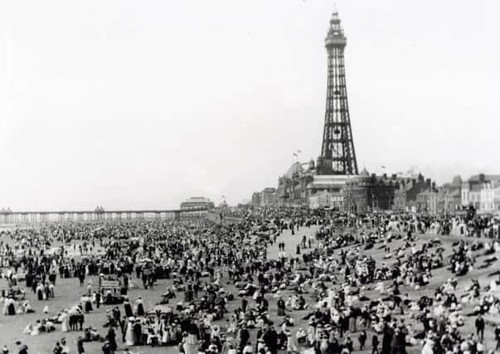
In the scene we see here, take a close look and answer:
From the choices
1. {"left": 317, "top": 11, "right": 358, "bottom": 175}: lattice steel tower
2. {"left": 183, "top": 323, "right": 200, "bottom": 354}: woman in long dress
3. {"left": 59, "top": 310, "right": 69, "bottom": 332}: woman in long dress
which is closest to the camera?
{"left": 183, "top": 323, "right": 200, "bottom": 354}: woman in long dress

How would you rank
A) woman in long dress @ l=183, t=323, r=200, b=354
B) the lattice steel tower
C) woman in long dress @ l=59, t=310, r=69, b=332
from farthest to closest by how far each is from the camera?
the lattice steel tower
woman in long dress @ l=59, t=310, r=69, b=332
woman in long dress @ l=183, t=323, r=200, b=354

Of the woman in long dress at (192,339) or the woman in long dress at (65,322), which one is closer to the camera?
the woman in long dress at (192,339)

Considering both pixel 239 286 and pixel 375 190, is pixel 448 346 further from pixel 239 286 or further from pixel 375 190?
pixel 375 190

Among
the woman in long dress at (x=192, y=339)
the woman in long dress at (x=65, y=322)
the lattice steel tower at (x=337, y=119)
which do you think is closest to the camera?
the woman in long dress at (x=192, y=339)

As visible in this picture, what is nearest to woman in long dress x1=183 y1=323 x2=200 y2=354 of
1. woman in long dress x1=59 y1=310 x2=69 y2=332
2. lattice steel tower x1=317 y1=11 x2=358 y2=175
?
woman in long dress x1=59 y1=310 x2=69 y2=332

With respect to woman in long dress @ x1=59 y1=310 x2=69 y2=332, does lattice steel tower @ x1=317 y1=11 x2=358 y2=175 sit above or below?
above

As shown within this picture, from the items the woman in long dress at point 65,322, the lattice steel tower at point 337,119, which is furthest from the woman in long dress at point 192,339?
the lattice steel tower at point 337,119

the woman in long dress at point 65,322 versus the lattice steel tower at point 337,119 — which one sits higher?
the lattice steel tower at point 337,119

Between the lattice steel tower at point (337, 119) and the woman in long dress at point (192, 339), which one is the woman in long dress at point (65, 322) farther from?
the lattice steel tower at point (337, 119)

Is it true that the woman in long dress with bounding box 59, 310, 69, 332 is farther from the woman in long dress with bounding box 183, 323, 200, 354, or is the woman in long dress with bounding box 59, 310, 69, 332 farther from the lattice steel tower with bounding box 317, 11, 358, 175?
the lattice steel tower with bounding box 317, 11, 358, 175
